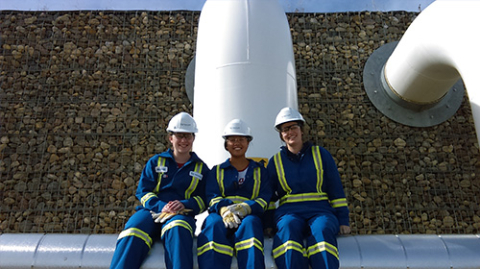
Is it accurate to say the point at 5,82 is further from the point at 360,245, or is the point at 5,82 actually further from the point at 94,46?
the point at 360,245

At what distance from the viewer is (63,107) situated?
6.48 metres

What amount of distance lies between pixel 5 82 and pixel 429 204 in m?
6.96

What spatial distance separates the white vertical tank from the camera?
12.0 ft

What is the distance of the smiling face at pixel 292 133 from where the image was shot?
3.03 metres

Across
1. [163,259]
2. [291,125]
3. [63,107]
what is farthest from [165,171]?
[63,107]

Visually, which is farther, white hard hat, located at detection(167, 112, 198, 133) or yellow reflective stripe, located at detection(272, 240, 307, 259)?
white hard hat, located at detection(167, 112, 198, 133)

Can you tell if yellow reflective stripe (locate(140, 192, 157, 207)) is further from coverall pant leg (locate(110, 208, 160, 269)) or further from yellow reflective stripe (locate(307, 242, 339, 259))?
yellow reflective stripe (locate(307, 242, 339, 259))

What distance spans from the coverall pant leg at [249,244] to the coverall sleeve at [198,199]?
41 centimetres

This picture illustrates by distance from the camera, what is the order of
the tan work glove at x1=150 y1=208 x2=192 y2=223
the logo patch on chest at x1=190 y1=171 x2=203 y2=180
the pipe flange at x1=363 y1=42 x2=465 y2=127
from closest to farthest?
1. the tan work glove at x1=150 y1=208 x2=192 y2=223
2. the logo patch on chest at x1=190 y1=171 x2=203 y2=180
3. the pipe flange at x1=363 y1=42 x2=465 y2=127

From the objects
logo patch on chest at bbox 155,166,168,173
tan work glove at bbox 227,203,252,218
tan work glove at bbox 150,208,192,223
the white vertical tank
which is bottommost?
tan work glove at bbox 150,208,192,223

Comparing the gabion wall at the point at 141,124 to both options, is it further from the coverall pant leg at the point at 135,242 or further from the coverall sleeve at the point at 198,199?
the coverall pant leg at the point at 135,242

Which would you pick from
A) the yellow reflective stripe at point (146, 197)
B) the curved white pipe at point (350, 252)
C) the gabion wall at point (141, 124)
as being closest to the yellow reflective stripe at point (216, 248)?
the curved white pipe at point (350, 252)

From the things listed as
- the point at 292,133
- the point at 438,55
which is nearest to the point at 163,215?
the point at 292,133

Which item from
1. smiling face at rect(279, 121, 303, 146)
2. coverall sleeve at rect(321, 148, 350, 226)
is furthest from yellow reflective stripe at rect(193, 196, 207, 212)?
coverall sleeve at rect(321, 148, 350, 226)
